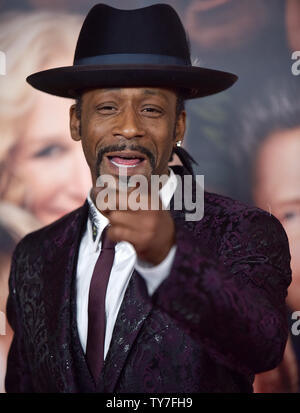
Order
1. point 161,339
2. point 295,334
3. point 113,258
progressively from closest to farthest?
point 161,339
point 113,258
point 295,334

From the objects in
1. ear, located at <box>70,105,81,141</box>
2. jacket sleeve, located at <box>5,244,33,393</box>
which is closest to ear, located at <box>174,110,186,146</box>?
ear, located at <box>70,105,81,141</box>

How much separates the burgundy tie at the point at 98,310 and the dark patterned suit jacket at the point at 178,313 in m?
0.03

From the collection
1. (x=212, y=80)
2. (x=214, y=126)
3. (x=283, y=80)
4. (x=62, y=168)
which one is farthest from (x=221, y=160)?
(x=212, y=80)

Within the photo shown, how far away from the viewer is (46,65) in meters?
3.21

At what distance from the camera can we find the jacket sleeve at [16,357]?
2.26 meters

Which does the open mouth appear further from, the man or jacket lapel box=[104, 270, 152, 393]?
jacket lapel box=[104, 270, 152, 393]

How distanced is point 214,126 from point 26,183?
985mm

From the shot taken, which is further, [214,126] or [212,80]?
[214,126]

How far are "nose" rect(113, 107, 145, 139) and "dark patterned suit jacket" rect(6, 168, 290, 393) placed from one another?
289 millimetres

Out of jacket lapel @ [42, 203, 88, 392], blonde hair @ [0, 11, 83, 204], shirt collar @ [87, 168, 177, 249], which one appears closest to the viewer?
jacket lapel @ [42, 203, 88, 392]

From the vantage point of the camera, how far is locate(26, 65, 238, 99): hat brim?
6.37 feet

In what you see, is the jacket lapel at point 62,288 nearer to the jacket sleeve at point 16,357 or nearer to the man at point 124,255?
the man at point 124,255

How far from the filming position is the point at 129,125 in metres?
1.97

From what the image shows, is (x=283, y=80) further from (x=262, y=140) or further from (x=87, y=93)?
(x=87, y=93)
